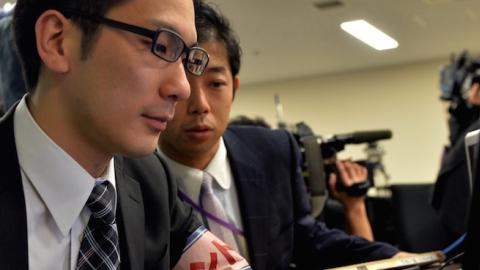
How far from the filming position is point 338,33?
202 inches

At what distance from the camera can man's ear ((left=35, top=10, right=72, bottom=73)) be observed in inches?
30.0

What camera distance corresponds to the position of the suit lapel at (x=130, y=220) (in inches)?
33.4

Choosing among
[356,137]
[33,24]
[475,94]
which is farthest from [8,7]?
[475,94]

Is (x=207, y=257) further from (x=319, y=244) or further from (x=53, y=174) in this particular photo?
(x=319, y=244)

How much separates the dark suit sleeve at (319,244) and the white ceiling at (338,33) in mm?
1491

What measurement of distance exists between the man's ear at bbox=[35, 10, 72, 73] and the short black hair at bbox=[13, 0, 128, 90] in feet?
0.05

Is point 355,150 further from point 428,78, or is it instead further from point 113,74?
point 113,74

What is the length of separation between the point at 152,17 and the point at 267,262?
0.62 m

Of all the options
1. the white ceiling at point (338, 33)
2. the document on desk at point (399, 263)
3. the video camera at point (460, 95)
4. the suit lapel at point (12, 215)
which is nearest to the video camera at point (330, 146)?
the document on desk at point (399, 263)

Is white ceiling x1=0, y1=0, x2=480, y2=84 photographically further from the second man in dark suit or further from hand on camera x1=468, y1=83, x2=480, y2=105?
the second man in dark suit

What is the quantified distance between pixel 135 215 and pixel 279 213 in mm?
443

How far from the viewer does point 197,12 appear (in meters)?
1.15

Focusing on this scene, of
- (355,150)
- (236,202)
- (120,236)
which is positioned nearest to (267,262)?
(236,202)

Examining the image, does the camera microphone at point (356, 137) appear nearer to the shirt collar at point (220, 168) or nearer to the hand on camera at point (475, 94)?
the shirt collar at point (220, 168)
